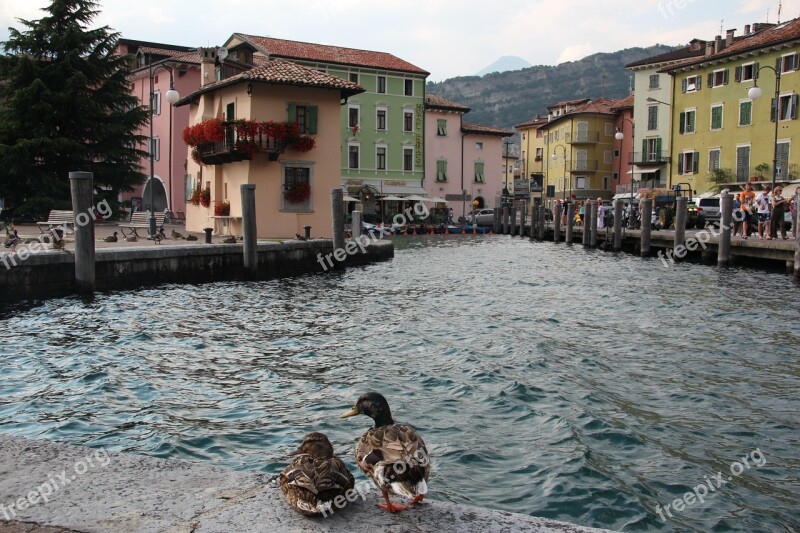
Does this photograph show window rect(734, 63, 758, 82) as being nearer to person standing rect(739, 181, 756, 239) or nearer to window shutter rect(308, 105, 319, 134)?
person standing rect(739, 181, 756, 239)

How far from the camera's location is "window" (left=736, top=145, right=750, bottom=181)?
A: 157 feet

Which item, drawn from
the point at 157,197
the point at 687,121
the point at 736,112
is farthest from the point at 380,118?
the point at 736,112

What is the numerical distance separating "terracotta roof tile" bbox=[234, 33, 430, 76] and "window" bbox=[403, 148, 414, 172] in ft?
19.1

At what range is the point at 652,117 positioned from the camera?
61.5 meters

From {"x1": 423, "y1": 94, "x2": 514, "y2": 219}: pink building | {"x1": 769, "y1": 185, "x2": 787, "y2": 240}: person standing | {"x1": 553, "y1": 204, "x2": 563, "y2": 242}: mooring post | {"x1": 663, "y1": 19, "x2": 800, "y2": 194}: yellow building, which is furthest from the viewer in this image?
{"x1": 423, "y1": 94, "x2": 514, "y2": 219}: pink building

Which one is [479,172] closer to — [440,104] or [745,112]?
[440,104]

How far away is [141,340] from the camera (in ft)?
40.7

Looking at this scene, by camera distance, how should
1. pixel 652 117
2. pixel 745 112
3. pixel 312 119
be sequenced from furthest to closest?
pixel 652 117 < pixel 745 112 < pixel 312 119

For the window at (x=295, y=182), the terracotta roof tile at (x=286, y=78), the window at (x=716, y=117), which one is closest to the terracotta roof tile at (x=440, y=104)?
the window at (x=716, y=117)

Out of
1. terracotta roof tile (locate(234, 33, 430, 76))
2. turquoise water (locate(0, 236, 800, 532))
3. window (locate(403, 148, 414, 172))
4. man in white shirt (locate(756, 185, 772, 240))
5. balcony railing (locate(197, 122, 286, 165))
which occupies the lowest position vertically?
turquoise water (locate(0, 236, 800, 532))

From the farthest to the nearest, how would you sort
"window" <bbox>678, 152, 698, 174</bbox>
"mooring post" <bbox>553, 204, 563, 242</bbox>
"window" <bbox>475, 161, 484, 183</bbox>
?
"window" <bbox>475, 161, 484, 183</bbox>
"window" <bbox>678, 152, 698, 174</bbox>
"mooring post" <bbox>553, 204, 563, 242</bbox>

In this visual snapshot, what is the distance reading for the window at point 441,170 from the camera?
63156mm

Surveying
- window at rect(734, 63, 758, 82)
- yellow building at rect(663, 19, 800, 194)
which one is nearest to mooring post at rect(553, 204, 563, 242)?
yellow building at rect(663, 19, 800, 194)

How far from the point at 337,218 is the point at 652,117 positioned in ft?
148
